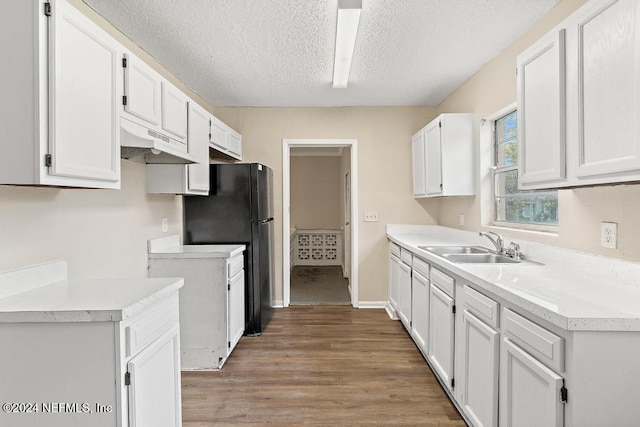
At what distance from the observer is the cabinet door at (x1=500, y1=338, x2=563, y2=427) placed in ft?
4.15

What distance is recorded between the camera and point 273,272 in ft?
Answer: 13.9

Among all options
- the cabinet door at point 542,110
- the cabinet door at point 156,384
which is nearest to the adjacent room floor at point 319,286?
the cabinet door at point 156,384

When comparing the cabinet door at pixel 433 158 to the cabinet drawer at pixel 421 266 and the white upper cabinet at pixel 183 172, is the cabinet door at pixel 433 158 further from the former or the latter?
the white upper cabinet at pixel 183 172

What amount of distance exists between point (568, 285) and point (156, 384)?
192cm

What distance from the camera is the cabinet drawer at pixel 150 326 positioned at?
140cm

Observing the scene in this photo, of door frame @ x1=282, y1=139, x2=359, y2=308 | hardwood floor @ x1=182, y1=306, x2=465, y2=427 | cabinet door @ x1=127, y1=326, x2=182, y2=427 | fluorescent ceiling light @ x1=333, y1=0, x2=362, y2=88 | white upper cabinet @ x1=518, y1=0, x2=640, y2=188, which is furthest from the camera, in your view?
door frame @ x1=282, y1=139, x2=359, y2=308

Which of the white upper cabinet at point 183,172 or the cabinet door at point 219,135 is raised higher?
the cabinet door at point 219,135

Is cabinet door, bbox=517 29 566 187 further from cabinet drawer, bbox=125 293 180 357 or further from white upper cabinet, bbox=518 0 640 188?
cabinet drawer, bbox=125 293 180 357

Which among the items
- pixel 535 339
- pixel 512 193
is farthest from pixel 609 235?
pixel 512 193

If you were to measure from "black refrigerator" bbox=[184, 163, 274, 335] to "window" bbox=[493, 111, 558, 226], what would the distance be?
2185 mm

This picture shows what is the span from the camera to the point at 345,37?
8.13 ft

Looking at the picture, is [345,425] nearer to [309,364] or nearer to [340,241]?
[309,364]

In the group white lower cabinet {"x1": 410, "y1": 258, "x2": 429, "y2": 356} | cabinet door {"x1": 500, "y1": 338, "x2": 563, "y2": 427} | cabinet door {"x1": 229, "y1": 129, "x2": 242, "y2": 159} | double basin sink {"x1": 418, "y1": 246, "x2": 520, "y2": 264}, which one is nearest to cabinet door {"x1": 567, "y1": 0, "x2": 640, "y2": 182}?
cabinet door {"x1": 500, "y1": 338, "x2": 563, "y2": 427}

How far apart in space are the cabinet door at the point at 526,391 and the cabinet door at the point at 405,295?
168 cm
